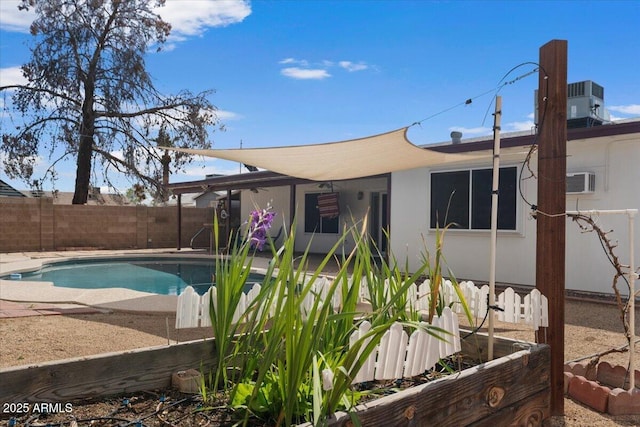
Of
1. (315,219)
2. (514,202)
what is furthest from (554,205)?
(315,219)

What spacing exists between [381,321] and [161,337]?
316 cm

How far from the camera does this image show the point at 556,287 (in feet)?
10.8

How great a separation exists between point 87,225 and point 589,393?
1756 cm

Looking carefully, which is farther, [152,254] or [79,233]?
[79,233]

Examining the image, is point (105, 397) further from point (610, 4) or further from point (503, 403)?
point (610, 4)

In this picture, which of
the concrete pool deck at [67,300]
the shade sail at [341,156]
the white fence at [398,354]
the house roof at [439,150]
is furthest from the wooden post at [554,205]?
the concrete pool deck at [67,300]

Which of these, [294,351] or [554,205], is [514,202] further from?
[294,351]

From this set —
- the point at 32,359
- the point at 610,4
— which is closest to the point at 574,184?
the point at 610,4

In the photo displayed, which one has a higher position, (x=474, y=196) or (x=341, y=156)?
(x=341, y=156)

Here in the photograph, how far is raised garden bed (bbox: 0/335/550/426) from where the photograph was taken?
2136mm

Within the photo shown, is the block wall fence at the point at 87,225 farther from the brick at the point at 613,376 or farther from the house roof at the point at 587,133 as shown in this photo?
the brick at the point at 613,376

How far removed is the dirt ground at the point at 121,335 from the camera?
4.46 m

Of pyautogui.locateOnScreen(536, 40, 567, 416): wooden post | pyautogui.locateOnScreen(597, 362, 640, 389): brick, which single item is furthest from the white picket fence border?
pyautogui.locateOnScreen(597, 362, 640, 389): brick

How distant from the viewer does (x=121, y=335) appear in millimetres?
5266
